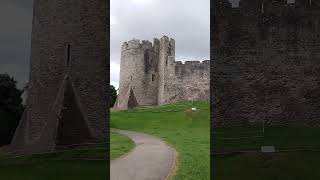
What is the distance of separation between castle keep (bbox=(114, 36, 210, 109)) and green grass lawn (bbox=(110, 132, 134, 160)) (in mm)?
16891

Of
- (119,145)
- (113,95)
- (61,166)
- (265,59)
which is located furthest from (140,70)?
(61,166)

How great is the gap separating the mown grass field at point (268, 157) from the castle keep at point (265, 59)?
118 cm

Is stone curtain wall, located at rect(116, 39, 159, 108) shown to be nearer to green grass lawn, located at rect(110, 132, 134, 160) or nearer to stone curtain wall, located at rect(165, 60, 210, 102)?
stone curtain wall, located at rect(165, 60, 210, 102)

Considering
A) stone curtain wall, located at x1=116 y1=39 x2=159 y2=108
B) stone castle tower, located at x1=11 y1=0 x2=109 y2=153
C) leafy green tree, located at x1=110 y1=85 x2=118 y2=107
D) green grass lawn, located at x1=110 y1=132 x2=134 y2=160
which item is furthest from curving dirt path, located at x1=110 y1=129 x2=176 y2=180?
leafy green tree, located at x1=110 y1=85 x2=118 y2=107

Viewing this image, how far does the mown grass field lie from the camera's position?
10.9m

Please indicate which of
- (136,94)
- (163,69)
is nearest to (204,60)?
(163,69)

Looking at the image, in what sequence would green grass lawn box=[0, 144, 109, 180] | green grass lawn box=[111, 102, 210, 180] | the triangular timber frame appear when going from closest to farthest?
green grass lawn box=[0, 144, 109, 180]
the triangular timber frame
green grass lawn box=[111, 102, 210, 180]

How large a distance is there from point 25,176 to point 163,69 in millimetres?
28002

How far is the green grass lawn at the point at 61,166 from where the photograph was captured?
34.0ft

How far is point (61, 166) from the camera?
1087 cm

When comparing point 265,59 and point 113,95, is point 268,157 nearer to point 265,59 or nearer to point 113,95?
point 265,59

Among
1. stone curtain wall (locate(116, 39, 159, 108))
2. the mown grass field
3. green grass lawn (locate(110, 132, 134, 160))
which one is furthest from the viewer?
stone curtain wall (locate(116, 39, 159, 108))

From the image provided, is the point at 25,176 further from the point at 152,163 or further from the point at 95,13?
the point at 95,13

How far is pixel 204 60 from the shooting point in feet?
118
